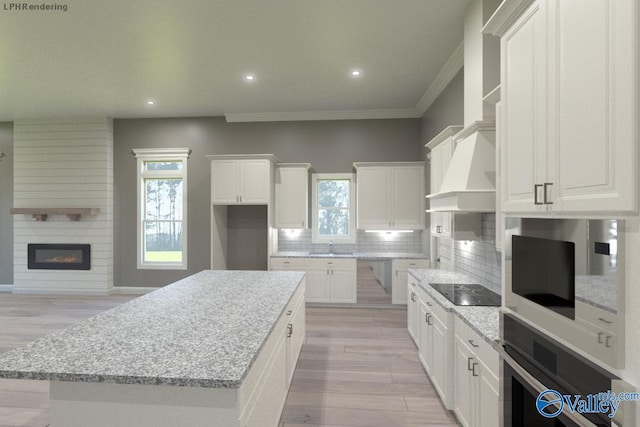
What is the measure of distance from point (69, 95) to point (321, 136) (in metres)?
4.00

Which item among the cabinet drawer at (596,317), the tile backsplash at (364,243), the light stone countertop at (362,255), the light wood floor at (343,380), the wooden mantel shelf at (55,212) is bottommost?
the light wood floor at (343,380)

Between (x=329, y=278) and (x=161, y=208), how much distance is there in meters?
3.50

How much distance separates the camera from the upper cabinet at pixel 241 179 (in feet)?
17.3

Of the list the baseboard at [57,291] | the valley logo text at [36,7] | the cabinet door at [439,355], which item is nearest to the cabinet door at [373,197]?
the cabinet door at [439,355]

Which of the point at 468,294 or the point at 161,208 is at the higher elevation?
the point at 161,208

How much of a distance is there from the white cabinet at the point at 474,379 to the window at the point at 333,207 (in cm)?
373

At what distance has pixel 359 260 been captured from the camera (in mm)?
5238

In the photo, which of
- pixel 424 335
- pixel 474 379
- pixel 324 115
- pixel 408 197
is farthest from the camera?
pixel 324 115

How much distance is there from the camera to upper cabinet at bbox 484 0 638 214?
874 millimetres

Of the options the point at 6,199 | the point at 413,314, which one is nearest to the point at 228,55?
the point at 413,314

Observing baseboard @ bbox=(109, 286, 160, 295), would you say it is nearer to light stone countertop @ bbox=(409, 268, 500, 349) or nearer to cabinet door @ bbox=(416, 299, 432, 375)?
cabinet door @ bbox=(416, 299, 432, 375)

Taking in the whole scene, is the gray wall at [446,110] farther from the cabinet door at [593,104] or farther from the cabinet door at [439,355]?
the cabinet door at [593,104]

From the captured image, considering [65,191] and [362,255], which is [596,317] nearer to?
[362,255]

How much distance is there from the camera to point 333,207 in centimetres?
590
